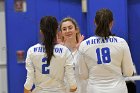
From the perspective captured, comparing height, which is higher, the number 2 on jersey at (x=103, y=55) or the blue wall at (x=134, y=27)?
the blue wall at (x=134, y=27)

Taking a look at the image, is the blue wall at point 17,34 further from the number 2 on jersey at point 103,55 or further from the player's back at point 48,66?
the number 2 on jersey at point 103,55

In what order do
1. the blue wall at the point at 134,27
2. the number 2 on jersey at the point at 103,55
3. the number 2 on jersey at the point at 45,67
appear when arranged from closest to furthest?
the number 2 on jersey at the point at 103,55, the number 2 on jersey at the point at 45,67, the blue wall at the point at 134,27

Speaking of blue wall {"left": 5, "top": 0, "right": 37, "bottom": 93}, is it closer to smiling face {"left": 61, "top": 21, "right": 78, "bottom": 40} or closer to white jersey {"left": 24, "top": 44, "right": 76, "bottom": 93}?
smiling face {"left": 61, "top": 21, "right": 78, "bottom": 40}

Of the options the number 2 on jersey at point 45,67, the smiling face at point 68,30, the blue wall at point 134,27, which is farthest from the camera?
the blue wall at point 134,27

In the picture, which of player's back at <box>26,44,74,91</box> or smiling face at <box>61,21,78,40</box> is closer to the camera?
player's back at <box>26,44,74,91</box>

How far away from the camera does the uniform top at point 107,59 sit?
231cm

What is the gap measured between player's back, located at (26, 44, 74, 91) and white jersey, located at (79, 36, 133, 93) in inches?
8.7

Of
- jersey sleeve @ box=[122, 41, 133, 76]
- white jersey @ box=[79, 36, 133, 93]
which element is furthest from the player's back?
jersey sleeve @ box=[122, 41, 133, 76]

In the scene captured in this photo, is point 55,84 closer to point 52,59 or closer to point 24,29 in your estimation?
point 52,59

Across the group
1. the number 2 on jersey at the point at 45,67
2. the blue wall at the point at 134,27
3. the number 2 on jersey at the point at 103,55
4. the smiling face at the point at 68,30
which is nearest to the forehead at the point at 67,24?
the smiling face at the point at 68,30

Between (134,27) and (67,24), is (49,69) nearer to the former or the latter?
(67,24)

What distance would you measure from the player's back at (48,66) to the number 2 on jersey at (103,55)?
330 millimetres

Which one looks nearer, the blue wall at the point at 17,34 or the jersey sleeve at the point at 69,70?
the jersey sleeve at the point at 69,70

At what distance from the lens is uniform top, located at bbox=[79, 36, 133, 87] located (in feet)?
7.58
